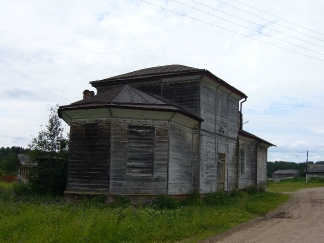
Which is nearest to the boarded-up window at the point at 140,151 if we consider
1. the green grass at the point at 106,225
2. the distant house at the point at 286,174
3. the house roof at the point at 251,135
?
the green grass at the point at 106,225

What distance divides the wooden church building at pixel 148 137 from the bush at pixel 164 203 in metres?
0.38

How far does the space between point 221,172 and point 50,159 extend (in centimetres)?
885

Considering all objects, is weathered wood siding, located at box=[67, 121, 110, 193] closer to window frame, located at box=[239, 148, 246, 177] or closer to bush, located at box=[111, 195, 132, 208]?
bush, located at box=[111, 195, 132, 208]

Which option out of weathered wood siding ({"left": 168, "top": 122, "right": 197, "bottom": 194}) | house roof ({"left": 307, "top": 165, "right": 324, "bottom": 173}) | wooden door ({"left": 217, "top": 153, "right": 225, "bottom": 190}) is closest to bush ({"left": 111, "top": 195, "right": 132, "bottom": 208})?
weathered wood siding ({"left": 168, "top": 122, "right": 197, "bottom": 194})

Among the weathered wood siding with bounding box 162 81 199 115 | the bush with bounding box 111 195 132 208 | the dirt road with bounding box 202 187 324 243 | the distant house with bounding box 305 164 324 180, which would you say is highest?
the weathered wood siding with bounding box 162 81 199 115

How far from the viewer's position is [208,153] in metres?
17.1

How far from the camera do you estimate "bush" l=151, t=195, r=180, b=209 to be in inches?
516

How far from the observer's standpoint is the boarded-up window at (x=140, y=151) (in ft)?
44.7

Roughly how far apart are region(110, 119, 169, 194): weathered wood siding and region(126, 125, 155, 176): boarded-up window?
118mm

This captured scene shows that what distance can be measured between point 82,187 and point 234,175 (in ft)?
32.0

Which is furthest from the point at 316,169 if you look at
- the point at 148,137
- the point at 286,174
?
the point at 148,137

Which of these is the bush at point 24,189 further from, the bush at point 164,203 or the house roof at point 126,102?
the bush at point 164,203

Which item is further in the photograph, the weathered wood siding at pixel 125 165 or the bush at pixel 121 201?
the weathered wood siding at pixel 125 165

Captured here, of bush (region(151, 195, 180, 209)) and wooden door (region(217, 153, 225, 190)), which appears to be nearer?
bush (region(151, 195, 180, 209))
